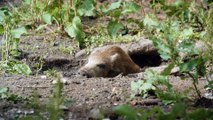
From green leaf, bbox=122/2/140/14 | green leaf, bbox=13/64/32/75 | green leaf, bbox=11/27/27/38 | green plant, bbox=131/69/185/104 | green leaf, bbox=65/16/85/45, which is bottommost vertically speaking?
green plant, bbox=131/69/185/104

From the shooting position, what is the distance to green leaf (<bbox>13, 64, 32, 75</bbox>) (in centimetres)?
429

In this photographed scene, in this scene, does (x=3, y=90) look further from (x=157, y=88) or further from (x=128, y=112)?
(x=128, y=112)

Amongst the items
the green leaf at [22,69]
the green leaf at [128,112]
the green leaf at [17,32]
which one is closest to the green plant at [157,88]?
the green leaf at [128,112]

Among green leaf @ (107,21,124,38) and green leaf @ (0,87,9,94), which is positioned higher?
green leaf @ (107,21,124,38)

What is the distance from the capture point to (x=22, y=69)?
14.1ft

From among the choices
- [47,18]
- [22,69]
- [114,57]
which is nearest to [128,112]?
[22,69]

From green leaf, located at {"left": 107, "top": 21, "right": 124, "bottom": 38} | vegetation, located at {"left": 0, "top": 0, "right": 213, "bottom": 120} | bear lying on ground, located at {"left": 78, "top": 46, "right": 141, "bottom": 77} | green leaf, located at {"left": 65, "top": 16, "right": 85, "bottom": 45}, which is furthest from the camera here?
green leaf, located at {"left": 65, "top": 16, "right": 85, "bottom": 45}

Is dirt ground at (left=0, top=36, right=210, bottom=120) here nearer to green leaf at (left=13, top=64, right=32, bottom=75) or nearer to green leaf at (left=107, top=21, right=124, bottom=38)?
green leaf at (left=13, top=64, right=32, bottom=75)

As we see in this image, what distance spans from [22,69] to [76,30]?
904 mm

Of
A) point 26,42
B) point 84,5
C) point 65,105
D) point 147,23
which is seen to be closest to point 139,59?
point 147,23

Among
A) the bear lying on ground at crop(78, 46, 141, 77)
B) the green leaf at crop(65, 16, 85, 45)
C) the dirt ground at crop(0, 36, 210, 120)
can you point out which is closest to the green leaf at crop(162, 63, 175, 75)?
the dirt ground at crop(0, 36, 210, 120)

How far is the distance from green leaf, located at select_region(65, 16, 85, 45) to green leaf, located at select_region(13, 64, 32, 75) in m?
0.80

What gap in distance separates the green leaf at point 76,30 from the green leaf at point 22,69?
0.80m

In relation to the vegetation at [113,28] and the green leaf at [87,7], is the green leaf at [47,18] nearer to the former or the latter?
the vegetation at [113,28]
